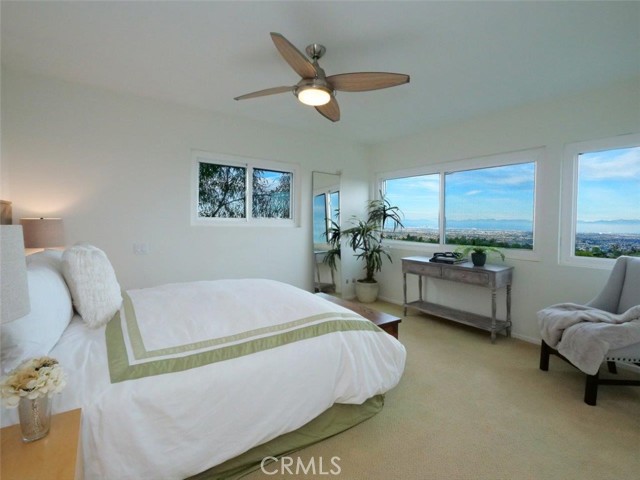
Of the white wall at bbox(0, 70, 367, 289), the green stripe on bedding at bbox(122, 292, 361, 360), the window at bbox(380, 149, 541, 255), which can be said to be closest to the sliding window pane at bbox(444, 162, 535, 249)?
the window at bbox(380, 149, 541, 255)

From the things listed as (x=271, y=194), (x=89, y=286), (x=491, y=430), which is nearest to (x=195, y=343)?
(x=89, y=286)

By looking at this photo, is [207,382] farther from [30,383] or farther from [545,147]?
[545,147]

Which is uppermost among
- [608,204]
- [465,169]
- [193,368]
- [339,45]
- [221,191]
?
[339,45]

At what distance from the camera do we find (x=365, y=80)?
1952 mm

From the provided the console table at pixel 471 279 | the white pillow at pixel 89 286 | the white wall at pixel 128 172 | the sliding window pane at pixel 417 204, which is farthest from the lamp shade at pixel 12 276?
the sliding window pane at pixel 417 204

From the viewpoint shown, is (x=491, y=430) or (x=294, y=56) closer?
(x=294, y=56)

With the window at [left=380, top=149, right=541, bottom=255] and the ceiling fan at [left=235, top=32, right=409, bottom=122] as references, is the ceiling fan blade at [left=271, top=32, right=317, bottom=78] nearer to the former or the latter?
the ceiling fan at [left=235, top=32, right=409, bottom=122]

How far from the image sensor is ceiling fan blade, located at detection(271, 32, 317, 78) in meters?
1.56

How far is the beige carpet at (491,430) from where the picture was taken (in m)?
1.54

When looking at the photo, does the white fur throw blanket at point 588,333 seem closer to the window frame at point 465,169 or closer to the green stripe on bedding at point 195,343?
the window frame at point 465,169

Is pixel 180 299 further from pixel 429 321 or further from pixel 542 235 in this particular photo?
pixel 542 235

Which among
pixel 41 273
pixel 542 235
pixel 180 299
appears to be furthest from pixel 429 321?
pixel 41 273

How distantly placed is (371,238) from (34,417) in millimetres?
4207

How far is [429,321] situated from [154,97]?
13.3 feet
